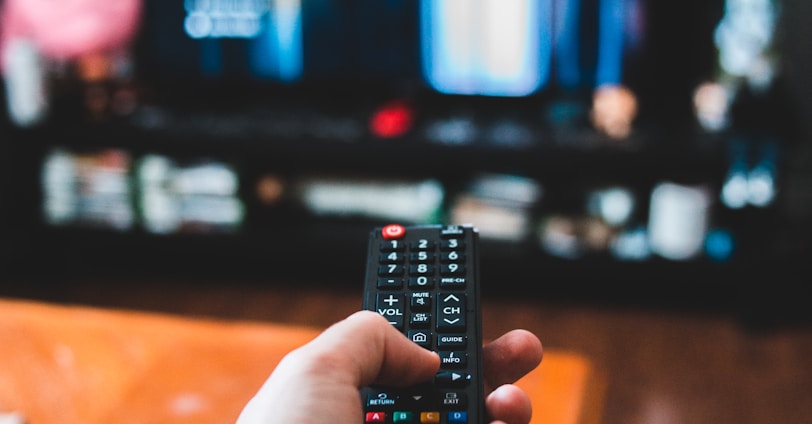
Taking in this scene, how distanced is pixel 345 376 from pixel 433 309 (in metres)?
0.13

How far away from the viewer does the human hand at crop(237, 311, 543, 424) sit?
0.57 metres

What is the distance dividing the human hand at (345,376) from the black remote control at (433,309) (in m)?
0.02

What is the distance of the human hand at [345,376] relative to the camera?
0.57 meters

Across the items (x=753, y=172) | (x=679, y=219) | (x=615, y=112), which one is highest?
(x=615, y=112)

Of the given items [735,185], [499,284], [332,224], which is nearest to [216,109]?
[332,224]

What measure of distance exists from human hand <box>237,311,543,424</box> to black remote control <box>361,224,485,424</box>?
0.02 meters

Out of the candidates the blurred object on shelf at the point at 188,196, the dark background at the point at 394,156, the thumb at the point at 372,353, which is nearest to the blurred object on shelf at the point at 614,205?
the dark background at the point at 394,156

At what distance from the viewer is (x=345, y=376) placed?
0.59 metres

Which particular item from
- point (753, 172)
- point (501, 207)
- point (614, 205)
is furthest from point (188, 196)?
point (753, 172)

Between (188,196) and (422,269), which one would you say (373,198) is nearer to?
(188,196)

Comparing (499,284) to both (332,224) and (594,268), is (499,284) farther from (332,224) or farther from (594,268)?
(332,224)

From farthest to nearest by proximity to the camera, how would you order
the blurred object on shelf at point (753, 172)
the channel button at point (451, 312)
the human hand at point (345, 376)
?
the blurred object on shelf at point (753, 172) < the channel button at point (451, 312) < the human hand at point (345, 376)

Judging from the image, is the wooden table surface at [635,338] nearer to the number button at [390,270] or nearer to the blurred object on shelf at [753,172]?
the blurred object on shelf at [753,172]

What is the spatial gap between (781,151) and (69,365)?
57.0 inches
